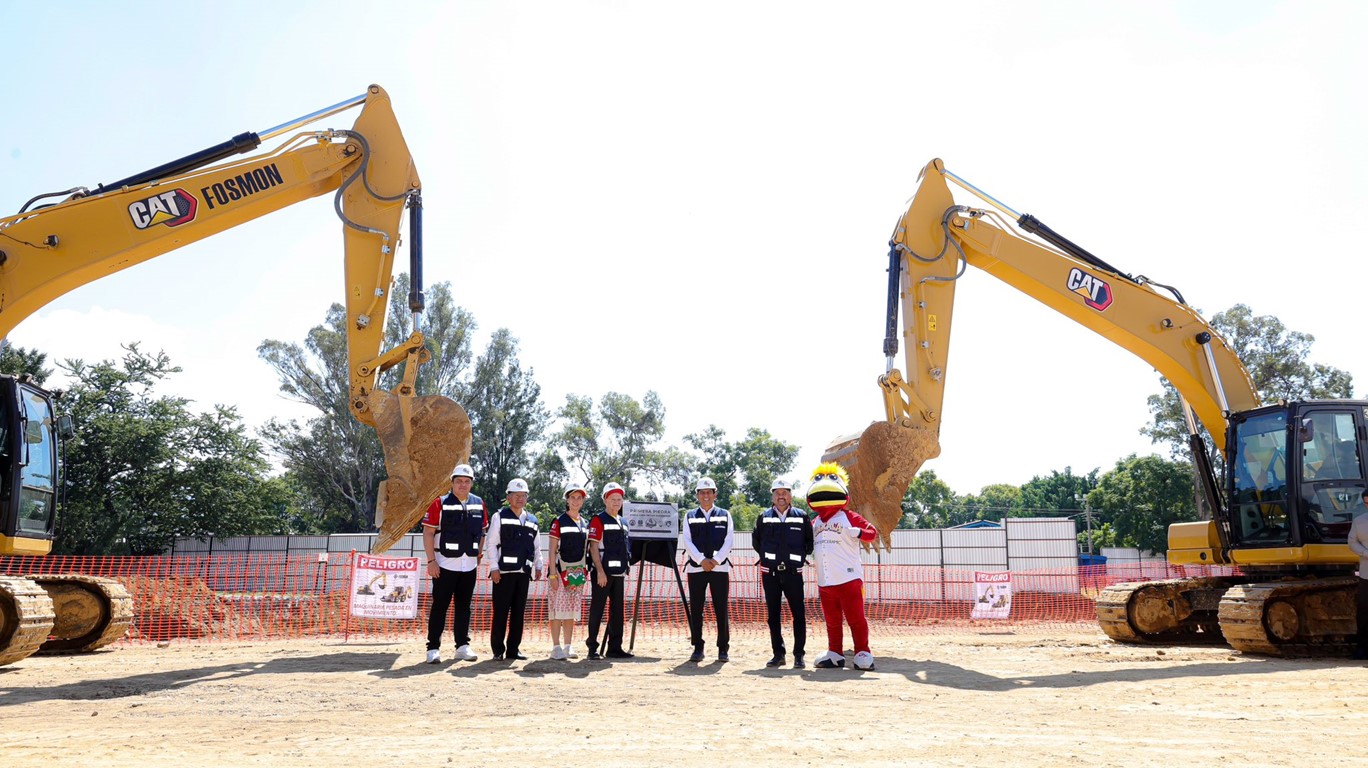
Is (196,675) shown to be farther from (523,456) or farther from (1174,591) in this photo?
(523,456)

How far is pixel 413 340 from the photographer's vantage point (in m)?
8.85

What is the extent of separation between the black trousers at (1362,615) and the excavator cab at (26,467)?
11.7 metres

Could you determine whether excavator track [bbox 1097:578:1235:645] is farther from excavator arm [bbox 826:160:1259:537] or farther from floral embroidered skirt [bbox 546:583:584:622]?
floral embroidered skirt [bbox 546:583:584:622]

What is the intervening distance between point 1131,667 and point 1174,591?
3.03 m

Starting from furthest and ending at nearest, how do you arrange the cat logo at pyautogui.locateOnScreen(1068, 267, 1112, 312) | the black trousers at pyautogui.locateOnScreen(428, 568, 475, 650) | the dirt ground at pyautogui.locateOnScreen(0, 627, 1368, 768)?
the cat logo at pyautogui.locateOnScreen(1068, 267, 1112, 312) < the black trousers at pyautogui.locateOnScreen(428, 568, 475, 650) < the dirt ground at pyautogui.locateOnScreen(0, 627, 1368, 768)

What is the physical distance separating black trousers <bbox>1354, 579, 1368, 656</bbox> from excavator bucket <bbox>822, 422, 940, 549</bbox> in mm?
3873

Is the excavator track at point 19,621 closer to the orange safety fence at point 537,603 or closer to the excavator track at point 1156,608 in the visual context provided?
the orange safety fence at point 537,603

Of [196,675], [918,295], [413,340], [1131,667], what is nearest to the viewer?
[196,675]

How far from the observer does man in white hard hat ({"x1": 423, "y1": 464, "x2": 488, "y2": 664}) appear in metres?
8.35

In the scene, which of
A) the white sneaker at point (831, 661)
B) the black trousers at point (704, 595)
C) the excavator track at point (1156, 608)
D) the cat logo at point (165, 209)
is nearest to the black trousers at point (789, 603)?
the white sneaker at point (831, 661)

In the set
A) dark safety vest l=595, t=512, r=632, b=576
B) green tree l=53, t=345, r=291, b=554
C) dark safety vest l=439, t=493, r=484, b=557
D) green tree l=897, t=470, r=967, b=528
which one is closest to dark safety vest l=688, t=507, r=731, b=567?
dark safety vest l=595, t=512, r=632, b=576

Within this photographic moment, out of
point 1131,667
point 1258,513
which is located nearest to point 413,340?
point 1131,667

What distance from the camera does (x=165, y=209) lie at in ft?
28.1

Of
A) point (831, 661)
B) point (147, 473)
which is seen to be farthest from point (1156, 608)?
→ point (147, 473)
